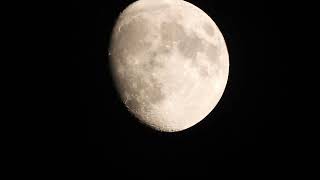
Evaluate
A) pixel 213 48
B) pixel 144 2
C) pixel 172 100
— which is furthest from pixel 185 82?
pixel 144 2

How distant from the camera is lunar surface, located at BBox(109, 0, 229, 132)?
150 inches

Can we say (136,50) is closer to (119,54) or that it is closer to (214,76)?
(119,54)

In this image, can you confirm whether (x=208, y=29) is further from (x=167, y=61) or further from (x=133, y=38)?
(x=133, y=38)

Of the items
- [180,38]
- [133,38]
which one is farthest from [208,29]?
[133,38]

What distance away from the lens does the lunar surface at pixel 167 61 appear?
3801 mm

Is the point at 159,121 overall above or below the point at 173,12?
below

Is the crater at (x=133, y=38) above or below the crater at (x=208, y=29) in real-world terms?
below

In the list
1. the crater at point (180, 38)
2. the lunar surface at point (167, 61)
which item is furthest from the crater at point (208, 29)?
the crater at point (180, 38)

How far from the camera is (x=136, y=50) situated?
3820mm

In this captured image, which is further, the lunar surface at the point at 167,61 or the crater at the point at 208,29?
the crater at the point at 208,29

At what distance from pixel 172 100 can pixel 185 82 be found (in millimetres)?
219

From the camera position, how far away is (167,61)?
12.4ft

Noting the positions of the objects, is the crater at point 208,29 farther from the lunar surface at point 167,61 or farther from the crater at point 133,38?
the crater at point 133,38

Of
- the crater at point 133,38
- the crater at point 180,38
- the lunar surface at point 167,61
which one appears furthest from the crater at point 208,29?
the crater at point 133,38
